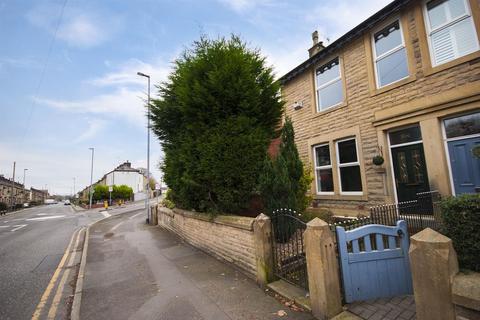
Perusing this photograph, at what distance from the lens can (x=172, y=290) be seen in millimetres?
4719

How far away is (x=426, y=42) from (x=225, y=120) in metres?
5.84

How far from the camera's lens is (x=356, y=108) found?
8.19 meters

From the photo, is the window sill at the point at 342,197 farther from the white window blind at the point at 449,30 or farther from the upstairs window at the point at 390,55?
the white window blind at the point at 449,30

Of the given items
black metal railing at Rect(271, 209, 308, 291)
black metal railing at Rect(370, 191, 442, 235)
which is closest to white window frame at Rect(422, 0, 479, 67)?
black metal railing at Rect(370, 191, 442, 235)

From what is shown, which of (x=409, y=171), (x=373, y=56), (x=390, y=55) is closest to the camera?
(x=409, y=171)

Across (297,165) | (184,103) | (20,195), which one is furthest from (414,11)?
(20,195)

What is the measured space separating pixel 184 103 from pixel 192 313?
4982 mm

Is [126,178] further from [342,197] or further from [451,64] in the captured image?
[451,64]

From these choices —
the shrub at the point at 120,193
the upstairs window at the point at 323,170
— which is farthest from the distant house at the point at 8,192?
the upstairs window at the point at 323,170

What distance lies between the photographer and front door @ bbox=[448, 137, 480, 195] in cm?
570

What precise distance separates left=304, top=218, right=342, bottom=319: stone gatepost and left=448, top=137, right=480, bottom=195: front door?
472 cm

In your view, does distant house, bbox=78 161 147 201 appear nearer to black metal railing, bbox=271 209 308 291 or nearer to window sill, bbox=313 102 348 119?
window sill, bbox=313 102 348 119

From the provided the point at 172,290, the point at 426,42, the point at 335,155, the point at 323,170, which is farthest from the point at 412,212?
the point at 172,290

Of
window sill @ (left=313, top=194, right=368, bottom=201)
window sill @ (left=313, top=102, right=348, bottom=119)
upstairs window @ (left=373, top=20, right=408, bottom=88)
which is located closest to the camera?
upstairs window @ (left=373, top=20, right=408, bottom=88)
